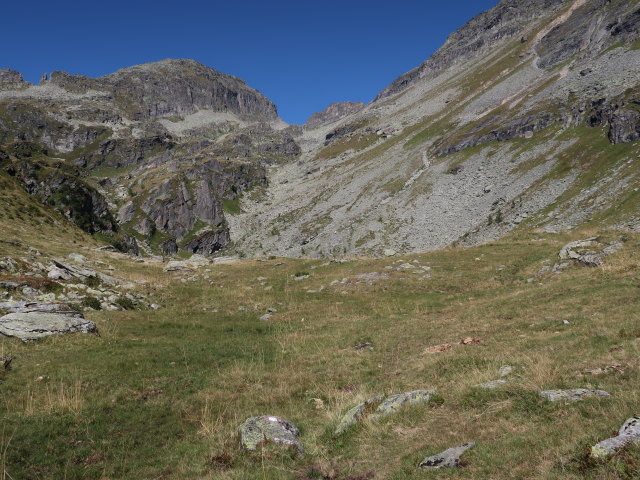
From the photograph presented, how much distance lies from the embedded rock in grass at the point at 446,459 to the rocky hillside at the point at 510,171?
62.5m

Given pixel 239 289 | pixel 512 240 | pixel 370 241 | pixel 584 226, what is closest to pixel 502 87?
pixel 370 241

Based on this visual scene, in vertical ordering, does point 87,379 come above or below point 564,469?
above

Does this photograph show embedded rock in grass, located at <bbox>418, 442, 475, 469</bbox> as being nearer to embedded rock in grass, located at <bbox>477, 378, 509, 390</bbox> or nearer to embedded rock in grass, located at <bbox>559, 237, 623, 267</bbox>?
embedded rock in grass, located at <bbox>477, 378, 509, 390</bbox>

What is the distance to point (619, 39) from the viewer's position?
146250mm

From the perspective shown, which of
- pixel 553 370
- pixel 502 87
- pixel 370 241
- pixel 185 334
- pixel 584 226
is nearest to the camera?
pixel 553 370

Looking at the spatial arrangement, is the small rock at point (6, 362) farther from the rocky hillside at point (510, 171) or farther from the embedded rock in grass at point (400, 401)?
the rocky hillside at point (510, 171)

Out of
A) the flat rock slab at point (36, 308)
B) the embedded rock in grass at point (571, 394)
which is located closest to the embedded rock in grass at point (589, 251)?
the embedded rock in grass at point (571, 394)

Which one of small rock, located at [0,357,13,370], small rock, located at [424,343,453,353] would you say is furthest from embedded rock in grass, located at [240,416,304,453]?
small rock, located at [0,357,13,370]

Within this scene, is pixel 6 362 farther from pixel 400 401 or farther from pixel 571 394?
pixel 571 394

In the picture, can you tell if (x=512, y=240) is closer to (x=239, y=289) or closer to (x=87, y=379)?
(x=239, y=289)

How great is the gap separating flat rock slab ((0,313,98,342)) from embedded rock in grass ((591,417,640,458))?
23037mm

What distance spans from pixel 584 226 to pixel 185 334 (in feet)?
219

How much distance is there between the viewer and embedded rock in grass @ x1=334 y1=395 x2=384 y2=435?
37.1 feet

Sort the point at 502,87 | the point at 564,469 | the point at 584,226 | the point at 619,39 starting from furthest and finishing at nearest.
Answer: the point at 502,87 < the point at 619,39 < the point at 584,226 < the point at 564,469
